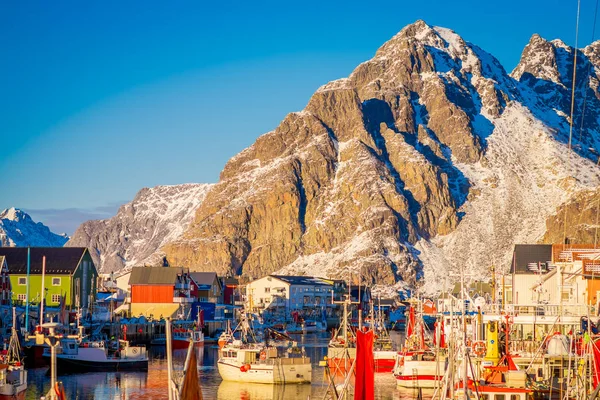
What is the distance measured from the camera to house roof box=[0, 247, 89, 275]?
14950 centimetres

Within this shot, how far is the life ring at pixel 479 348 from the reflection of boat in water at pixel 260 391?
13152mm

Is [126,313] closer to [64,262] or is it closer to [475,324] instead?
[64,262]

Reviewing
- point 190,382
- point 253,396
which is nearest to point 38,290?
point 253,396

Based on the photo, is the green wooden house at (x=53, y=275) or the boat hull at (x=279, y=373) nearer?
the boat hull at (x=279, y=373)

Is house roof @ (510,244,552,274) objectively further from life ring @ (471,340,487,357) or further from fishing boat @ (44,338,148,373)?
life ring @ (471,340,487,357)

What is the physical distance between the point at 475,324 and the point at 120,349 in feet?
122

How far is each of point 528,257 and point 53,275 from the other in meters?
71.1

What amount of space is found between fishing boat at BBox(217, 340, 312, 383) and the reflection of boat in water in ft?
2.10

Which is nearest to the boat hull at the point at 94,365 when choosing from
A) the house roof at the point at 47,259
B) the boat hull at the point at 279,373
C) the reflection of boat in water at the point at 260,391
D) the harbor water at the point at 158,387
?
the harbor water at the point at 158,387

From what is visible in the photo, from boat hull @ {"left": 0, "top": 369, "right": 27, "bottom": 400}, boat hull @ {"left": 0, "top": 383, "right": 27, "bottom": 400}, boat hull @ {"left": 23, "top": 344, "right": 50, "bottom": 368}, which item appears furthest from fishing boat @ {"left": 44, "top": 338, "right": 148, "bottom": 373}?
boat hull @ {"left": 0, "top": 369, "right": 27, "bottom": 400}

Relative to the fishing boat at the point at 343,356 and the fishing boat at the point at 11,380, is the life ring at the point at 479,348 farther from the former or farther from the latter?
the fishing boat at the point at 11,380

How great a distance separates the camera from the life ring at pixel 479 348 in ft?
219

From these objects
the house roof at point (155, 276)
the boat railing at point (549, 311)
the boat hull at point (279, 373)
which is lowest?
the boat hull at point (279, 373)

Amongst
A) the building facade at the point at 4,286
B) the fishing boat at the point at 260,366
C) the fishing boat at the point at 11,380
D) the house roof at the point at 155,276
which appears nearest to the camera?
the fishing boat at the point at 11,380
